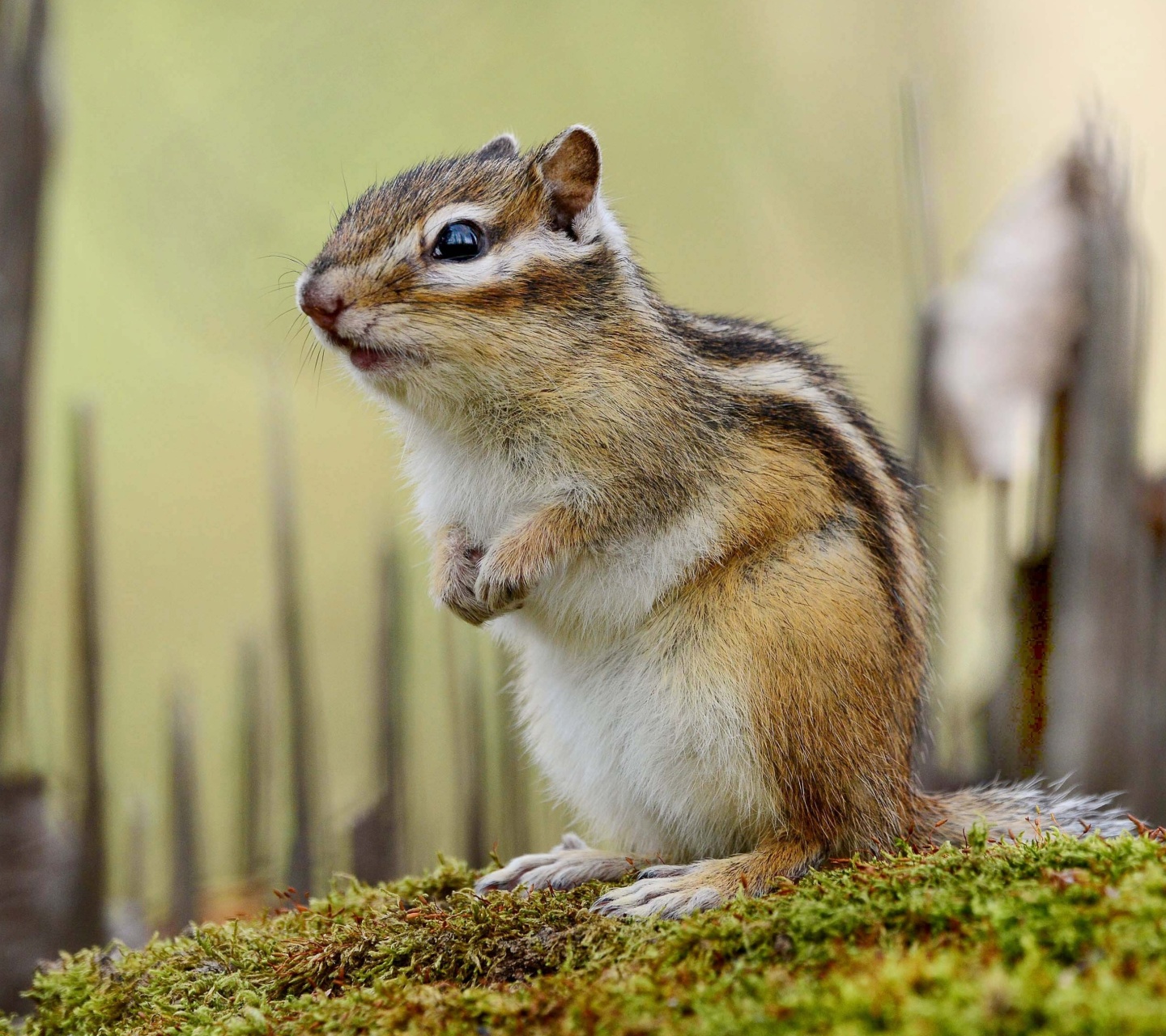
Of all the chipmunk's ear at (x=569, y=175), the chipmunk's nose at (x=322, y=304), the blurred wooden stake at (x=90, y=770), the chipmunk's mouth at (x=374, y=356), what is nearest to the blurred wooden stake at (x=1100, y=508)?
the chipmunk's ear at (x=569, y=175)

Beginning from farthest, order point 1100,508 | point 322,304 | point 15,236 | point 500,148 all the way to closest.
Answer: point 1100,508
point 15,236
point 500,148
point 322,304

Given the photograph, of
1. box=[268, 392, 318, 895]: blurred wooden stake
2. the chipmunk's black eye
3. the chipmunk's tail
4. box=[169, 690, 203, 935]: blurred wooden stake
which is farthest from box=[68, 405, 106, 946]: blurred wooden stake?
the chipmunk's tail

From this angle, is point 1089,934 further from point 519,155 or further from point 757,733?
point 519,155

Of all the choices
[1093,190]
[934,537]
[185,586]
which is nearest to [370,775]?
[185,586]

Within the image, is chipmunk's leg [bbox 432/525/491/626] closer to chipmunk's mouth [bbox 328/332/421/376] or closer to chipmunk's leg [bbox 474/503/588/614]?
chipmunk's leg [bbox 474/503/588/614]

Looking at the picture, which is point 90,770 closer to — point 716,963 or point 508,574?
point 508,574

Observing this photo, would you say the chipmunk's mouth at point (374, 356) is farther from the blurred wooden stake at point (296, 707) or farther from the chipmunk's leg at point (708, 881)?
the blurred wooden stake at point (296, 707)

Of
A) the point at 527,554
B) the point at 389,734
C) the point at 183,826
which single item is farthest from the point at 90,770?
the point at 527,554
